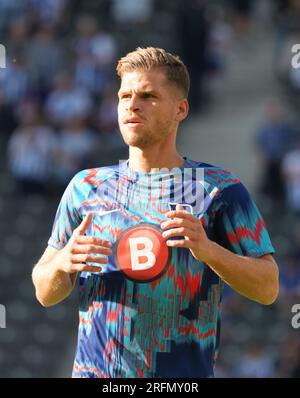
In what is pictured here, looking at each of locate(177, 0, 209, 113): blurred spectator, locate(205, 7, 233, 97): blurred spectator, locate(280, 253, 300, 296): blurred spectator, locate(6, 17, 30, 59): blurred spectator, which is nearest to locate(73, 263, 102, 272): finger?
locate(280, 253, 300, 296): blurred spectator

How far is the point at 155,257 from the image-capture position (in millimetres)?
5023

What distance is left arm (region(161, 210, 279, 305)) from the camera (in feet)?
15.4

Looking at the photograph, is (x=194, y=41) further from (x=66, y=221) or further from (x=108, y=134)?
(x=66, y=221)

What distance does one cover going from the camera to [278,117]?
631 inches

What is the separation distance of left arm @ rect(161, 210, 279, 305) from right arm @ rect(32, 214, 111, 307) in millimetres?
280

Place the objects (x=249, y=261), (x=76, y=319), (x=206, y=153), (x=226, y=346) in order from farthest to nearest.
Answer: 1. (x=206, y=153)
2. (x=76, y=319)
3. (x=226, y=346)
4. (x=249, y=261)

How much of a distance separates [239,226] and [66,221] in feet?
2.45

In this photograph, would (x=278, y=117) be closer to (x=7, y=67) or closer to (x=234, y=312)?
(x=234, y=312)

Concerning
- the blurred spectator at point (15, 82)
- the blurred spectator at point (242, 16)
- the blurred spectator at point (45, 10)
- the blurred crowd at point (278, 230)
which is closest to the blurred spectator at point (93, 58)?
the blurred spectator at point (15, 82)

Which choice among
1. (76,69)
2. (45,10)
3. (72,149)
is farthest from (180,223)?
(45,10)

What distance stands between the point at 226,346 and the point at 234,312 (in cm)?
51

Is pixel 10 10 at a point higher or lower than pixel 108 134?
higher

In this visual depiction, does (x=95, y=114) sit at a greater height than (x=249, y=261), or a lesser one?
greater

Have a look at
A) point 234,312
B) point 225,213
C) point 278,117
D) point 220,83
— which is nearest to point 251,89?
point 220,83
